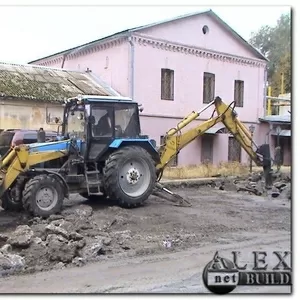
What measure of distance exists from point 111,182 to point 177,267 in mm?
3527

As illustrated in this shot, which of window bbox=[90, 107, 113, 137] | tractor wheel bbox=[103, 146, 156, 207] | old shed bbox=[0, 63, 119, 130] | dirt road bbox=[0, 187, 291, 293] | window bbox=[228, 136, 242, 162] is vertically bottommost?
dirt road bbox=[0, 187, 291, 293]

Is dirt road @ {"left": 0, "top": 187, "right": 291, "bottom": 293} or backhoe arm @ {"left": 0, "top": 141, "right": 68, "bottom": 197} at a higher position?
backhoe arm @ {"left": 0, "top": 141, "right": 68, "bottom": 197}

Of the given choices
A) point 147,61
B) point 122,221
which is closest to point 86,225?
point 122,221

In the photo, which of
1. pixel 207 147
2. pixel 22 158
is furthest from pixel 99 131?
pixel 207 147

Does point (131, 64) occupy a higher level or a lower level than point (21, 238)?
higher

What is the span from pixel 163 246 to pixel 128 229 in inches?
48.1

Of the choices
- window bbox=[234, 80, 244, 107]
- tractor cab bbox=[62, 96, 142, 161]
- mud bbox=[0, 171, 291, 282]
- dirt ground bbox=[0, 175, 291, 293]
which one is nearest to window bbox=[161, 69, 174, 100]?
window bbox=[234, 80, 244, 107]

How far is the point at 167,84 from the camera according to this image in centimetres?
1980

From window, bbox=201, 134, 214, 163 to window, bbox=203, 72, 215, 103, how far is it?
1529mm

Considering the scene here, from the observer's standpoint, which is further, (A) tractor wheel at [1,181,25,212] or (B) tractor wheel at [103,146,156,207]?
(B) tractor wheel at [103,146,156,207]

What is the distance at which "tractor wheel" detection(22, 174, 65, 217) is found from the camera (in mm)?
9109

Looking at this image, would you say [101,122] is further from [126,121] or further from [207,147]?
[207,147]

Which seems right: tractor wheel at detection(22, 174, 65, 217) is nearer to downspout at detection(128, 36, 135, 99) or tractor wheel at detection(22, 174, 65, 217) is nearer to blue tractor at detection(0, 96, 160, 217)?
blue tractor at detection(0, 96, 160, 217)

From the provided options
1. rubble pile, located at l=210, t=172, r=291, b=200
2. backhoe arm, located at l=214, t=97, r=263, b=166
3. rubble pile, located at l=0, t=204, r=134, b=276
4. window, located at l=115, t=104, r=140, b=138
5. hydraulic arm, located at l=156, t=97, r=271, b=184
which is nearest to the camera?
rubble pile, located at l=0, t=204, r=134, b=276
